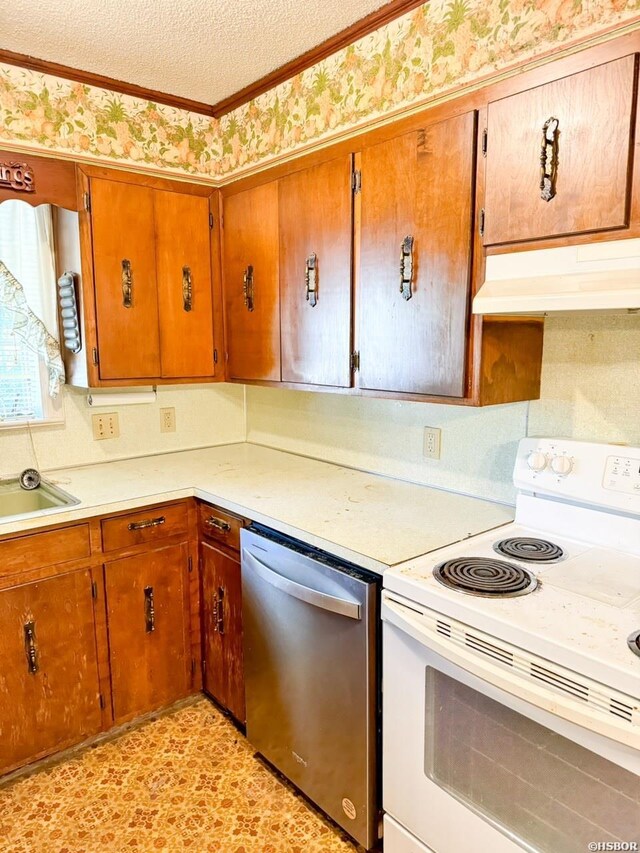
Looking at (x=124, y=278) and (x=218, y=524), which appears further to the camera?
(x=124, y=278)

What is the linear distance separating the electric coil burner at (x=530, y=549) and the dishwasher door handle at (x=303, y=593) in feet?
1.40

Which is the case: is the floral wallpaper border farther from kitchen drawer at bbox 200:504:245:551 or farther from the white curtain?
kitchen drawer at bbox 200:504:245:551

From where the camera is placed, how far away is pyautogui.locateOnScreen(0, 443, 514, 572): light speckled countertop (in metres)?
1.64

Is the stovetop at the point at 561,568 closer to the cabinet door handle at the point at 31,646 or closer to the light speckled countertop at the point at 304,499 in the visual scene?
the light speckled countertop at the point at 304,499

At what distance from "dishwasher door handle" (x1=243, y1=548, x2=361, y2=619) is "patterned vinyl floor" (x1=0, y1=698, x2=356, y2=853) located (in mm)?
734

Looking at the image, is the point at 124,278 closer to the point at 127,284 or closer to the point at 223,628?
the point at 127,284

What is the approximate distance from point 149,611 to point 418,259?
159cm

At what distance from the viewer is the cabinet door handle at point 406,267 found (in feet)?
5.52

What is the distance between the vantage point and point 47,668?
6.35ft

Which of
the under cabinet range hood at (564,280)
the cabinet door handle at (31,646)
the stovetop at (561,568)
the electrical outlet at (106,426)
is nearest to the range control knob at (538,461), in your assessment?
the stovetop at (561,568)

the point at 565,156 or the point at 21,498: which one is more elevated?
the point at 565,156

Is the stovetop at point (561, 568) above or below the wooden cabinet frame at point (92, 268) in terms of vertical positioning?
below

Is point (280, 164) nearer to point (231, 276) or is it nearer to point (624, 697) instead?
point (231, 276)

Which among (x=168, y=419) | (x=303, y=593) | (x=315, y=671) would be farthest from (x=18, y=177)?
(x=315, y=671)
